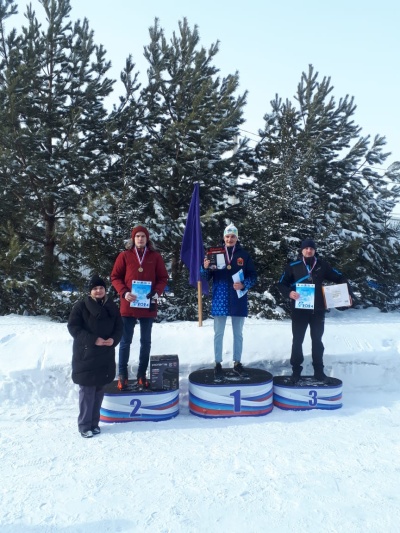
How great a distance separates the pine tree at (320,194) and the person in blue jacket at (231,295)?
4.62 meters

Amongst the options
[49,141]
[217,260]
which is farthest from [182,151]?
[217,260]

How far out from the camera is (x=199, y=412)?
467cm

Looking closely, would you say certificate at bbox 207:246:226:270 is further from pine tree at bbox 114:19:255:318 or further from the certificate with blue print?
pine tree at bbox 114:19:255:318

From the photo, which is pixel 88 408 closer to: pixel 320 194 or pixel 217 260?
pixel 217 260

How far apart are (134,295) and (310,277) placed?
2274 mm

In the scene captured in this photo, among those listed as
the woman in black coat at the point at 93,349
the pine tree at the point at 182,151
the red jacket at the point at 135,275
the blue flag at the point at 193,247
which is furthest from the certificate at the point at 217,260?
the pine tree at the point at 182,151

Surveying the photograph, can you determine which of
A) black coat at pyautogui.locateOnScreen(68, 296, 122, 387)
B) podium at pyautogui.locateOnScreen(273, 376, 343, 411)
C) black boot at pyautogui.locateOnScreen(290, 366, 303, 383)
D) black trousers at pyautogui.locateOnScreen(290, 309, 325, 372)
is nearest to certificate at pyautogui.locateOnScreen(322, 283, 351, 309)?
black trousers at pyautogui.locateOnScreen(290, 309, 325, 372)

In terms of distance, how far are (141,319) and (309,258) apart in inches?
91.2

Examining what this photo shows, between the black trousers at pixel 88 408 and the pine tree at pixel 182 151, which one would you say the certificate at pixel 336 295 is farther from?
the pine tree at pixel 182 151

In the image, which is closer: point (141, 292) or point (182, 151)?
point (141, 292)

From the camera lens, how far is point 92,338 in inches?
161

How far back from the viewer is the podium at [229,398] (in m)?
4.63

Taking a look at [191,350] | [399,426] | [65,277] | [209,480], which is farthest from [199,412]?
[65,277]

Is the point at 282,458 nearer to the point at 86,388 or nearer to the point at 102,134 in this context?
the point at 86,388
